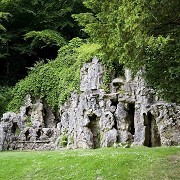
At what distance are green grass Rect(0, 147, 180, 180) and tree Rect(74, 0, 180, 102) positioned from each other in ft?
10.2

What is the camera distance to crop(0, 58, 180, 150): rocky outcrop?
18.8 meters

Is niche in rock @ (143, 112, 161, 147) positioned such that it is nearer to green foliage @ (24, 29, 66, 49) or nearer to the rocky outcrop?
the rocky outcrop

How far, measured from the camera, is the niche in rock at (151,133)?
62.7 ft

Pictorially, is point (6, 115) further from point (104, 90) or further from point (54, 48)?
point (54, 48)

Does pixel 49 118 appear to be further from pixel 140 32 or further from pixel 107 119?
pixel 140 32

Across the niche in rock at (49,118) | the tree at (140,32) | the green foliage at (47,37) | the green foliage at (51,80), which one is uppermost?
the green foliage at (47,37)

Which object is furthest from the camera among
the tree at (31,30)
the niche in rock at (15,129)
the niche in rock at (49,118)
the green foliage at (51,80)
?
the tree at (31,30)

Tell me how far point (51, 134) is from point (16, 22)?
13.9 m

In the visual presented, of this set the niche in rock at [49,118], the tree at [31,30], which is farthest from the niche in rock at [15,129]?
the tree at [31,30]

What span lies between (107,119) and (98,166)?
608cm

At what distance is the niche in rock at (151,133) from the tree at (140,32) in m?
6.54

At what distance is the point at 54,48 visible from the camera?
34.2m

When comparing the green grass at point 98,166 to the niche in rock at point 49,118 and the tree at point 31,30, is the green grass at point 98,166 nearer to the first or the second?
the niche in rock at point 49,118

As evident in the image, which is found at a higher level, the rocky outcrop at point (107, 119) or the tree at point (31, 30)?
the tree at point (31, 30)
